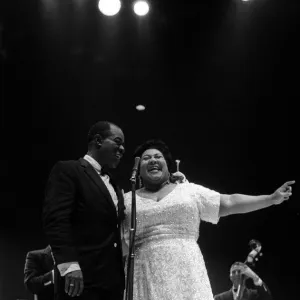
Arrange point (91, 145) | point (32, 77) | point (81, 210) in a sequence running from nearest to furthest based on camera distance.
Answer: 1. point (81, 210)
2. point (91, 145)
3. point (32, 77)

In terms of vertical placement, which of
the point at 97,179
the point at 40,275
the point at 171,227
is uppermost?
the point at 97,179

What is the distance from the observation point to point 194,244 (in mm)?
2789

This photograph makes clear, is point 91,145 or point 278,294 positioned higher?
point 91,145

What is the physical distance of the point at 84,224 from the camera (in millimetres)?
2385

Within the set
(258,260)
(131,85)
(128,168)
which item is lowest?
(258,260)

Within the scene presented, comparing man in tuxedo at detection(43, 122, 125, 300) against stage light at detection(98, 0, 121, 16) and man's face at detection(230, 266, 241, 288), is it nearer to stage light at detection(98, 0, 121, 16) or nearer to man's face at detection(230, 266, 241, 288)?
stage light at detection(98, 0, 121, 16)

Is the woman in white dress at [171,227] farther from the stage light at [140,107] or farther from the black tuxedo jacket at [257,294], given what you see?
the stage light at [140,107]

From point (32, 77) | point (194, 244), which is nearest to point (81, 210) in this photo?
point (194, 244)

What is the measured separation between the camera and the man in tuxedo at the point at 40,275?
4.50m

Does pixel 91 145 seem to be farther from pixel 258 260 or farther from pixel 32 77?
pixel 258 260

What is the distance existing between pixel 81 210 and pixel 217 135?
438 cm

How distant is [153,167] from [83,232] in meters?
0.75

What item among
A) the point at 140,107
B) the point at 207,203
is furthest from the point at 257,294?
the point at 207,203

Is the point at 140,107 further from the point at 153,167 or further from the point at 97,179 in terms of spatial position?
the point at 97,179
